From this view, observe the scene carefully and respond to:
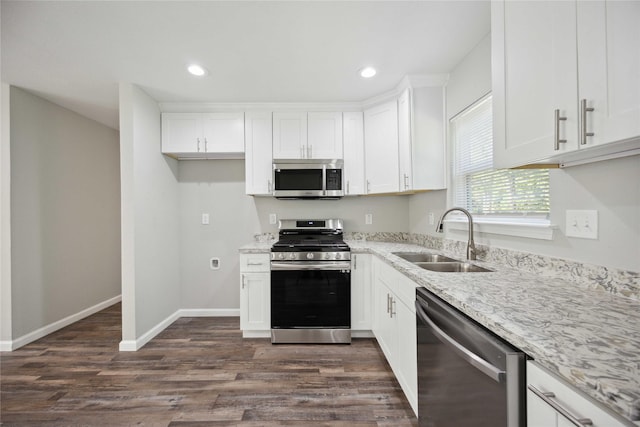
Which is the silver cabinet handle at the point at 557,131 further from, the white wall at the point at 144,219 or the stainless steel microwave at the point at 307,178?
the white wall at the point at 144,219

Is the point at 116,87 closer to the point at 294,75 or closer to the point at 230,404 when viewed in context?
the point at 294,75

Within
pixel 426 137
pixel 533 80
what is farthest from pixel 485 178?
pixel 533 80

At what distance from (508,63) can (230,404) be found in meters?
2.43

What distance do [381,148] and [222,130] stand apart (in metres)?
1.71

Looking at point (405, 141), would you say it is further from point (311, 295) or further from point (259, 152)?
point (311, 295)

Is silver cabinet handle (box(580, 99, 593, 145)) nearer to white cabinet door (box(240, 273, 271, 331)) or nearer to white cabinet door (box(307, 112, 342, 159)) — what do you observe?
white cabinet door (box(307, 112, 342, 159))

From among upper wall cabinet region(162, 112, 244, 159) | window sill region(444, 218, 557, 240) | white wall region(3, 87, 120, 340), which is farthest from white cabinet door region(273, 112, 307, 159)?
white wall region(3, 87, 120, 340)

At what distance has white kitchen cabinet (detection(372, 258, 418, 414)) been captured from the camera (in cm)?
→ 150

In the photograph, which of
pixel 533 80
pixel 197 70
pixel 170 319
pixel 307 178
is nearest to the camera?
pixel 533 80

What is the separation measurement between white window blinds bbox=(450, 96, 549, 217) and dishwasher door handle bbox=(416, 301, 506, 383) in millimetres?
879

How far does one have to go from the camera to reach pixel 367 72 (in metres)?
2.28

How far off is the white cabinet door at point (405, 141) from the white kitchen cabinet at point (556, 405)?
1.88m

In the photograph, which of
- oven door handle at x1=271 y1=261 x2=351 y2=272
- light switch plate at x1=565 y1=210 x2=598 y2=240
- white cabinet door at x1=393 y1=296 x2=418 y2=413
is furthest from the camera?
oven door handle at x1=271 y1=261 x2=351 y2=272

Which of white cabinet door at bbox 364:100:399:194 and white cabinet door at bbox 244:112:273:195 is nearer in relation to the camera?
white cabinet door at bbox 364:100:399:194
